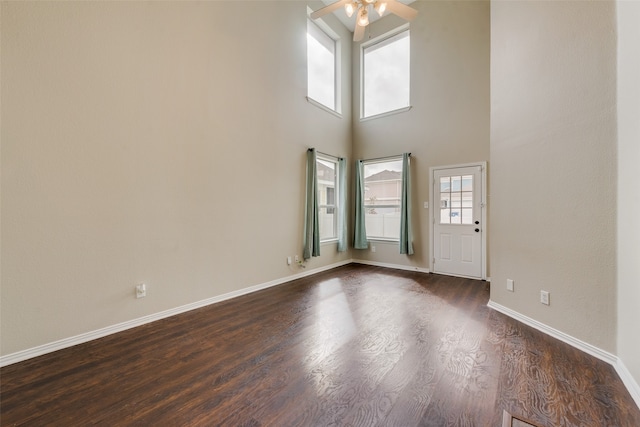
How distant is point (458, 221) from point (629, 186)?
2.91m

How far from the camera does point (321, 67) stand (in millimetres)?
5391

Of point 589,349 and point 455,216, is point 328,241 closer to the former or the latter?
point 455,216

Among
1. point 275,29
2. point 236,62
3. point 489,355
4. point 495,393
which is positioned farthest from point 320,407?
point 275,29

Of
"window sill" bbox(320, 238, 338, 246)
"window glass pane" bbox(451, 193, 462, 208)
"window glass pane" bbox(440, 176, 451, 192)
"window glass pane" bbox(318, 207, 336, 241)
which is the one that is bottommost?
"window sill" bbox(320, 238, 338, 246)

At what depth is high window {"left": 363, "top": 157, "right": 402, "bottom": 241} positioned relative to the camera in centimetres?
544

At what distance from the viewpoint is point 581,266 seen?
7.44ft

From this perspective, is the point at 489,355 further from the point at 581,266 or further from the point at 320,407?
the point at 320,407

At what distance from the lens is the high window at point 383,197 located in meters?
5.44

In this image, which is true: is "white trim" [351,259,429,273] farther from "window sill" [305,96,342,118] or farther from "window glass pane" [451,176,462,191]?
"window sill" [305,96,342,118]

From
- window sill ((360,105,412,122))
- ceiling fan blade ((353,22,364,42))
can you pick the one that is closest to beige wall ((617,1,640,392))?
ceiling fan blade ((353,22,364,42))

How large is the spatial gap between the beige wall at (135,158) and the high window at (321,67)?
0.85 m

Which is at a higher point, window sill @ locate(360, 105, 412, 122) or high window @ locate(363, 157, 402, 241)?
window sill @ locate(360, 105, 412, 122)

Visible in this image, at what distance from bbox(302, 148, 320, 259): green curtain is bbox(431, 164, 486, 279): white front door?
220 centimetres

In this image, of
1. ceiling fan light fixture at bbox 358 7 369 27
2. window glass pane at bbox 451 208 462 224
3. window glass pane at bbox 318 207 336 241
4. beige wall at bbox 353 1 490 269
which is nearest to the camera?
ceiling fan light fixture at bbox 358 7 369 27
